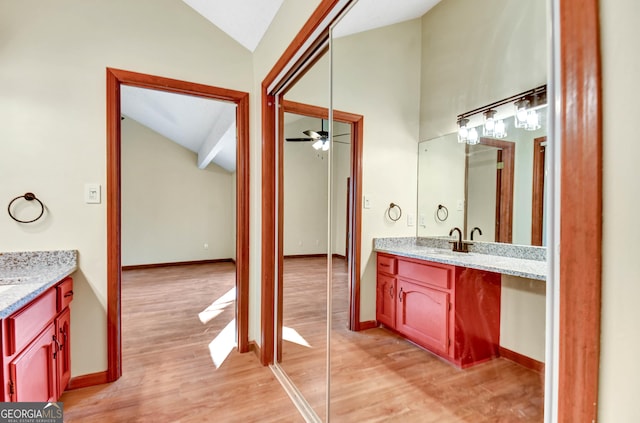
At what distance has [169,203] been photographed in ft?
20.8

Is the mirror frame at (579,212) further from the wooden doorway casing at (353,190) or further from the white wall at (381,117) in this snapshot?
the wooden doorway casing at (353,190)

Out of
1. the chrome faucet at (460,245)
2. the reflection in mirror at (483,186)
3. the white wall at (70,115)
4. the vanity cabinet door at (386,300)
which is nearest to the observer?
the reflection in mirror at (483,186)

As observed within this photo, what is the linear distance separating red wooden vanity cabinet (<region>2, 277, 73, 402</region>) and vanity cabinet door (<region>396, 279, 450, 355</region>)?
196 centimetres

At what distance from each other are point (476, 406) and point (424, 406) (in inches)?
10.2

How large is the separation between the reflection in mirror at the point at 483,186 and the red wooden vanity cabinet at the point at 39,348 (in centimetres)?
202

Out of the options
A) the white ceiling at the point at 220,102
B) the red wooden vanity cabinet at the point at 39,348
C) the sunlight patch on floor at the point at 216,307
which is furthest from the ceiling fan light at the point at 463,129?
the sunlight patch on floor at the point at 216,307

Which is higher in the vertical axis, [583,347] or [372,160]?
[372,160]

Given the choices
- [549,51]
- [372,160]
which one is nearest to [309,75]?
[372,160]

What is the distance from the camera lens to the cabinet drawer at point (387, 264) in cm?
218

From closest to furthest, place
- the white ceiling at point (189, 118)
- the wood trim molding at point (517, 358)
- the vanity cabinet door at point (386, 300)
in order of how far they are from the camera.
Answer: the wood trim molding at point (517, 358) → the vanity cabinet door at point (386, 300) → the white ceiling at point (189, 118)

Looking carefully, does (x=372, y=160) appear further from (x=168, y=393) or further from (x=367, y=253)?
(x=168, y=393)

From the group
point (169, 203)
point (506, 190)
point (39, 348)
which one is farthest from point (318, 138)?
point (169, 203)

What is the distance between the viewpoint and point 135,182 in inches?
237

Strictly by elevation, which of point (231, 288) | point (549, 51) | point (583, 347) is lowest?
point (231, 288)
